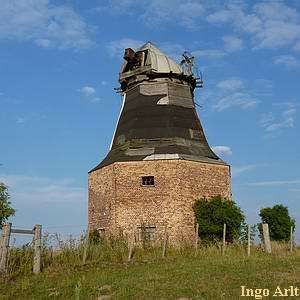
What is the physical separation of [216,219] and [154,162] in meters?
4.11

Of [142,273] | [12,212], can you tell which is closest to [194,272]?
[142,273]

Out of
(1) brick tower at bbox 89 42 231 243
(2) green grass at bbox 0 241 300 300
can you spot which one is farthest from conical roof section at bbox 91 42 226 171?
(2) green grass at bbox 0 241 300 300

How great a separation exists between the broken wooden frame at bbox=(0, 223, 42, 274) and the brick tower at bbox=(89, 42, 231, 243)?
992 centimetres

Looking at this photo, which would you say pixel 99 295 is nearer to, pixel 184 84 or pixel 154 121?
pixel 154 121

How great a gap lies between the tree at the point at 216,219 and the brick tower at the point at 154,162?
1.66 ft

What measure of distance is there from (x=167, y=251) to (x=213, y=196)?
6.70 meters

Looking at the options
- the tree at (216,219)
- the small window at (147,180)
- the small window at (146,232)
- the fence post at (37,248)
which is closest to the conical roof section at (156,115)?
the small window at (147,180)

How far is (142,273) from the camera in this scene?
12961 millimetres

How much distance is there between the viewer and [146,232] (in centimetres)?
2366

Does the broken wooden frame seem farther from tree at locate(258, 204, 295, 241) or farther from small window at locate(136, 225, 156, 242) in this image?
tree at locate(258, 204, 295, 241)

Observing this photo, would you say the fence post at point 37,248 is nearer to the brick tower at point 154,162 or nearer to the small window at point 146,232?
the small window at point 146,232

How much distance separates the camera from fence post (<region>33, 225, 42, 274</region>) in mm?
13664

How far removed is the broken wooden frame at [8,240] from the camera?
522 inches

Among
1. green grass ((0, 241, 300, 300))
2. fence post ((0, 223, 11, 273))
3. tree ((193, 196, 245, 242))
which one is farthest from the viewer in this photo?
tree ((193, 196, 245, 242))
